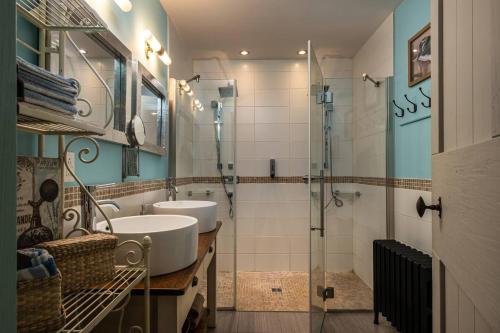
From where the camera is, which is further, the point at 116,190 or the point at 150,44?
the point at 150,44

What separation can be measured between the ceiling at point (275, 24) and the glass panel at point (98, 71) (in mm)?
1023

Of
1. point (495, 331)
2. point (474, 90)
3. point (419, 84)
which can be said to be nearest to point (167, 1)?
point (419, 84)

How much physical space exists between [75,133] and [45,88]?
0.27 metres

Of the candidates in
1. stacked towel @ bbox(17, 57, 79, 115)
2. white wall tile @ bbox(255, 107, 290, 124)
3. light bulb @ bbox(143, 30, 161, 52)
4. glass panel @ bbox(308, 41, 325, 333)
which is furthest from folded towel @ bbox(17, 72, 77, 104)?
white wall tile @ bbox(255, 107, 290, 124)

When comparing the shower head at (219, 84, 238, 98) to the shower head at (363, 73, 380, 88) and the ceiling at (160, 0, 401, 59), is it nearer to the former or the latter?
the ceiling at (160, 0, 401, 59)

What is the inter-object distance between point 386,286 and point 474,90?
1800 millimetres

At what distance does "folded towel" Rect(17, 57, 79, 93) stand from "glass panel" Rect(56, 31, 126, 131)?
0.41 meters

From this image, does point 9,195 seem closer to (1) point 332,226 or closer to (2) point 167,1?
(2) point 167,1

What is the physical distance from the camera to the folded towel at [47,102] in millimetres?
566

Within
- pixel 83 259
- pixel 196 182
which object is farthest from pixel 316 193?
pixel 83 259

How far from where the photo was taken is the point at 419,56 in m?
2.02

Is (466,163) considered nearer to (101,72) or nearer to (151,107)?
(101,72)

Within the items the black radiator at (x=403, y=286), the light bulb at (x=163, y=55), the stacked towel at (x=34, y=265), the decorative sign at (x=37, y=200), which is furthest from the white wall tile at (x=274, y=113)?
the stacked towel at (x=34, y=265)

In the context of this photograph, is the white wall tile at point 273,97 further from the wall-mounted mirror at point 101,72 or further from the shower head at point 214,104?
the wall-mounted mirror at point 101,72
